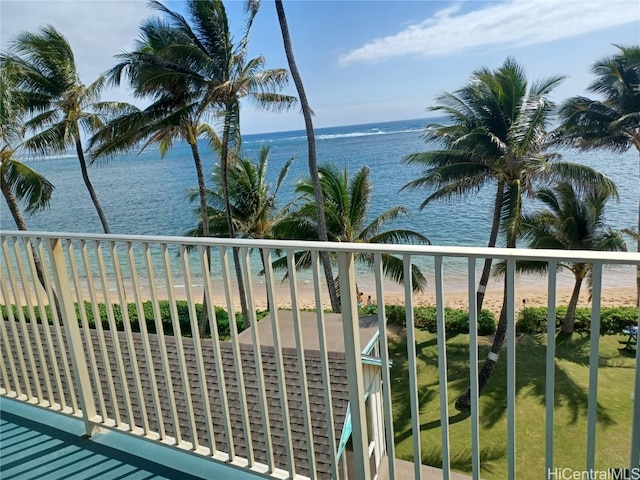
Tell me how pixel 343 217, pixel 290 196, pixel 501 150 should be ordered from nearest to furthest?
pixel 501 150
pixel 343 217
pixel 290 196

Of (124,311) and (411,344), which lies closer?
(411,344)

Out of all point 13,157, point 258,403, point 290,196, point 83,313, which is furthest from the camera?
point 290,196

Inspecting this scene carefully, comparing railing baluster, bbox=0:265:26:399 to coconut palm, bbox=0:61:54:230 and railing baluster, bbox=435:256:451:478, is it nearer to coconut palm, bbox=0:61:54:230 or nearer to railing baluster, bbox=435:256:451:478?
railing baluster, bbox=435:256:451:478

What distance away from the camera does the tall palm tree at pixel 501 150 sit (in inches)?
396

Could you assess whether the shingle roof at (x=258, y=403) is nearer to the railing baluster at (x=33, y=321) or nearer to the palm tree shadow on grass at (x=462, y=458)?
the railing baluster at (x=33, y=321)

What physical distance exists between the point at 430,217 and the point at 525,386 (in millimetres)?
16121

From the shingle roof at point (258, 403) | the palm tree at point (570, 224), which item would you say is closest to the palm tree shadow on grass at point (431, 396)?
the palm tree at point (570, 224)

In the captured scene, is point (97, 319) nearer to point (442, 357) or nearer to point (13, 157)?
point (442, 357)

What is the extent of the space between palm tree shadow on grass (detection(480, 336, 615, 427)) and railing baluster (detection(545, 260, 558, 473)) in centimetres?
787

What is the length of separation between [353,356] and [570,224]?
13.1 meters

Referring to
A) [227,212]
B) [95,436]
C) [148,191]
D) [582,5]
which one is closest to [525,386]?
[227,212]

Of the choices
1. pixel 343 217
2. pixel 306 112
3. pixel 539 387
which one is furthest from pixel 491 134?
pixel 539 387

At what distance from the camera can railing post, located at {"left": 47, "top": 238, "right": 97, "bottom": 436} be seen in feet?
5.54

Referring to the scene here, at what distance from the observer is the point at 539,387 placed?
34.4 ft
